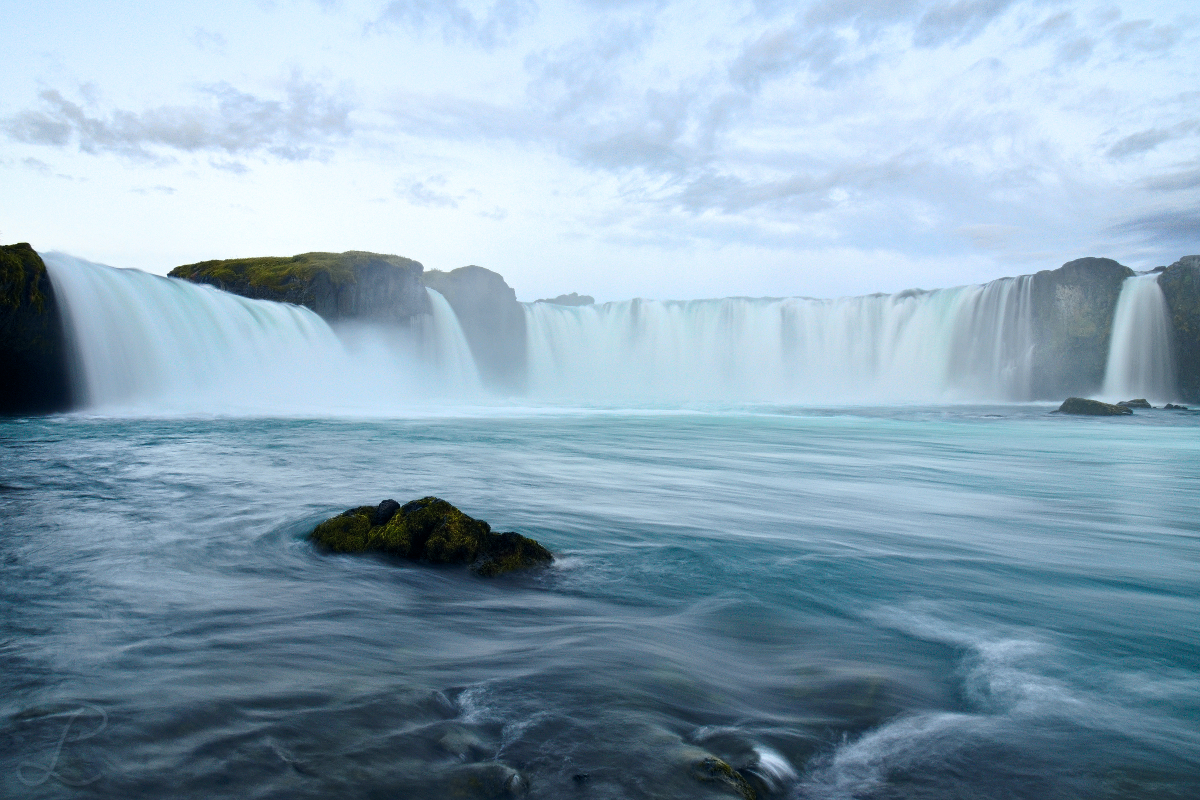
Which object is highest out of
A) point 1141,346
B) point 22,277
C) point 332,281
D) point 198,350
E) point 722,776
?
point 332,281

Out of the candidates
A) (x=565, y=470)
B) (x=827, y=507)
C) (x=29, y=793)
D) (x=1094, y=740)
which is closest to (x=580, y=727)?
(x=29, y=793)

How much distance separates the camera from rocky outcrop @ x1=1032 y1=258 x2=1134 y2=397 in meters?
46.1

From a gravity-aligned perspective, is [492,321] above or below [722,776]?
above

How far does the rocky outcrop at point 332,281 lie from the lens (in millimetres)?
42844

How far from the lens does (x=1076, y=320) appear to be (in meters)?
46.8

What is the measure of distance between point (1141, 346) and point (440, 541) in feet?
175

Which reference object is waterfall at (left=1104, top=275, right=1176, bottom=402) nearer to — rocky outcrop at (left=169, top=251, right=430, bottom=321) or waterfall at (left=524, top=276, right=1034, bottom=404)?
waterfall at (left=524, top=276, right=1034, bottom=404)

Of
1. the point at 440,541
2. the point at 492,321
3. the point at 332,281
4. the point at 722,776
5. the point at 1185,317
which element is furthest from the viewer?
the point at 492,321

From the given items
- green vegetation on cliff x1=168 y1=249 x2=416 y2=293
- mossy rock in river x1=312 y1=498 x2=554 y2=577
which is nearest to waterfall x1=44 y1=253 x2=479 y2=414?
green vegetation on cliff x1=168 y1=249 x2=416 y2=293

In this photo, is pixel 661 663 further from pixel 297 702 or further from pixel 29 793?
pixel 29 793

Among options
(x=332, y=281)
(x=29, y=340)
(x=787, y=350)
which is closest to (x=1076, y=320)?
(x=787, y=350)
